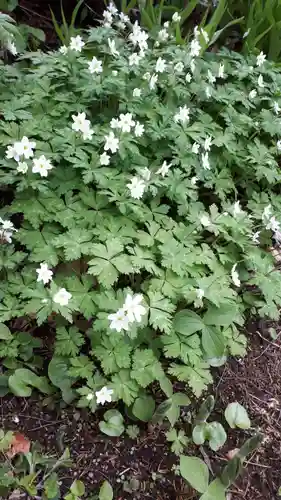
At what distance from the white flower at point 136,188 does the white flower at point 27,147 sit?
39 cm

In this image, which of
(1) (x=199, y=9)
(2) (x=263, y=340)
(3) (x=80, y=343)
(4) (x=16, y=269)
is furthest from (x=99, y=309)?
(1) (x=199, y=9)

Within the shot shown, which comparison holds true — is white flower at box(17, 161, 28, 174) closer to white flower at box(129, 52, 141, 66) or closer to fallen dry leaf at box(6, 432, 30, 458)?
white flower at box(129, 52, 141, 66)

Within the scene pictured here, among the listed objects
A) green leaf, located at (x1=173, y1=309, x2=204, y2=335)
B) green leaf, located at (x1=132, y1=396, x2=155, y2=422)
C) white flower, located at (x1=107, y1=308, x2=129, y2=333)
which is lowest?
green leaf, located at (x1=132, y1=396, x2=155, y2=422)

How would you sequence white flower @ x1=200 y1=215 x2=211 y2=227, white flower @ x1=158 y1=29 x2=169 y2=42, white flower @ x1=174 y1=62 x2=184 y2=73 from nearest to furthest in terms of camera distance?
white flower @ x1=200 y1=215 x2=211 y2=227
white flower @ x1=174 y1=62 x2=184 y2=73
white flower @ x1=158 y1=29 x2=169 y2=42

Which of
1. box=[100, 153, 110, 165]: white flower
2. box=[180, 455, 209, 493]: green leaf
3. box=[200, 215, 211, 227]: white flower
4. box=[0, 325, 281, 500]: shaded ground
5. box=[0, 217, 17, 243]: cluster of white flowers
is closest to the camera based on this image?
box=[180, 455, 209, 493]: green leaf

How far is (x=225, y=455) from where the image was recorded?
1918 millimetres

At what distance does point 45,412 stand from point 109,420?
24 cm

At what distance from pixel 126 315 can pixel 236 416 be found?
25.8 inches

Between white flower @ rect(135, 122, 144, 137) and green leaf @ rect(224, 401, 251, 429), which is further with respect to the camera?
white flower @ rect(135, 122, 144, 137)

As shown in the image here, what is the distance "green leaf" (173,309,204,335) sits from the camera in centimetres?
186

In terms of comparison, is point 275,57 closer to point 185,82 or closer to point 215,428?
point 185,82

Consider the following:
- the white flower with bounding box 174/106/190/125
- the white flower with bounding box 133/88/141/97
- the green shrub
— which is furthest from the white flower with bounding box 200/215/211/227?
the white flower with bounding box 133/88/141/97

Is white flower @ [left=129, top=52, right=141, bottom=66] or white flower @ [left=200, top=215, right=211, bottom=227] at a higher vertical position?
white flower @ [left=129, top=52, right=141, bottom=66]

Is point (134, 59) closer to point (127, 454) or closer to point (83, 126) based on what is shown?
point (83, 126)
